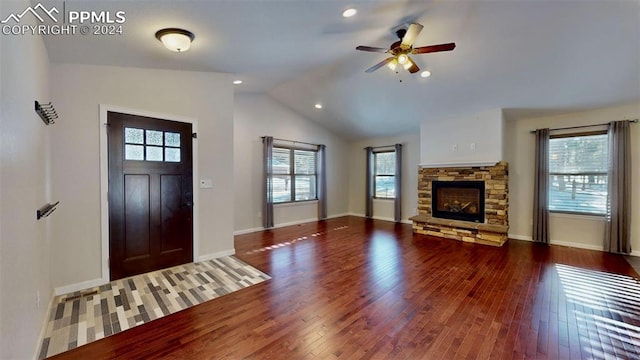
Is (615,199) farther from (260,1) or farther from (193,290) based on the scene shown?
(193,290)

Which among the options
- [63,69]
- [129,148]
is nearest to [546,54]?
[129,148]

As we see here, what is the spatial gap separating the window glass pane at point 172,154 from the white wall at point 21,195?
4.06 ft

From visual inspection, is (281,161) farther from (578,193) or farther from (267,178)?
(578,193)

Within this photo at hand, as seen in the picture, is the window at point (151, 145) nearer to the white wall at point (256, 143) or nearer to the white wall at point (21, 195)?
the white wall at point (21, 195)

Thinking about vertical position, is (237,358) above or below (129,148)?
below

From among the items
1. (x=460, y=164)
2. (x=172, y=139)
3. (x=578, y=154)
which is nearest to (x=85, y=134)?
(x=172, y=139)

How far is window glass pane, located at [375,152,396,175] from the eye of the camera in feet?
24.7

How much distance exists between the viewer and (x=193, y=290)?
2.97 meters

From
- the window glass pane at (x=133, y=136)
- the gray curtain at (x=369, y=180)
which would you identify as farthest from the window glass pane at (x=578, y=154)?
the window glass pane at (x=133, y=136)

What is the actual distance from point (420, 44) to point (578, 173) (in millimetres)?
3911

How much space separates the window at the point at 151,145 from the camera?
3.30 m

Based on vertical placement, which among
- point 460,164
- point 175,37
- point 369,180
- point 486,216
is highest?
point 175,37

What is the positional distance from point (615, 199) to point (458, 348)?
4.45 m

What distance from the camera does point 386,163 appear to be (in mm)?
7684
